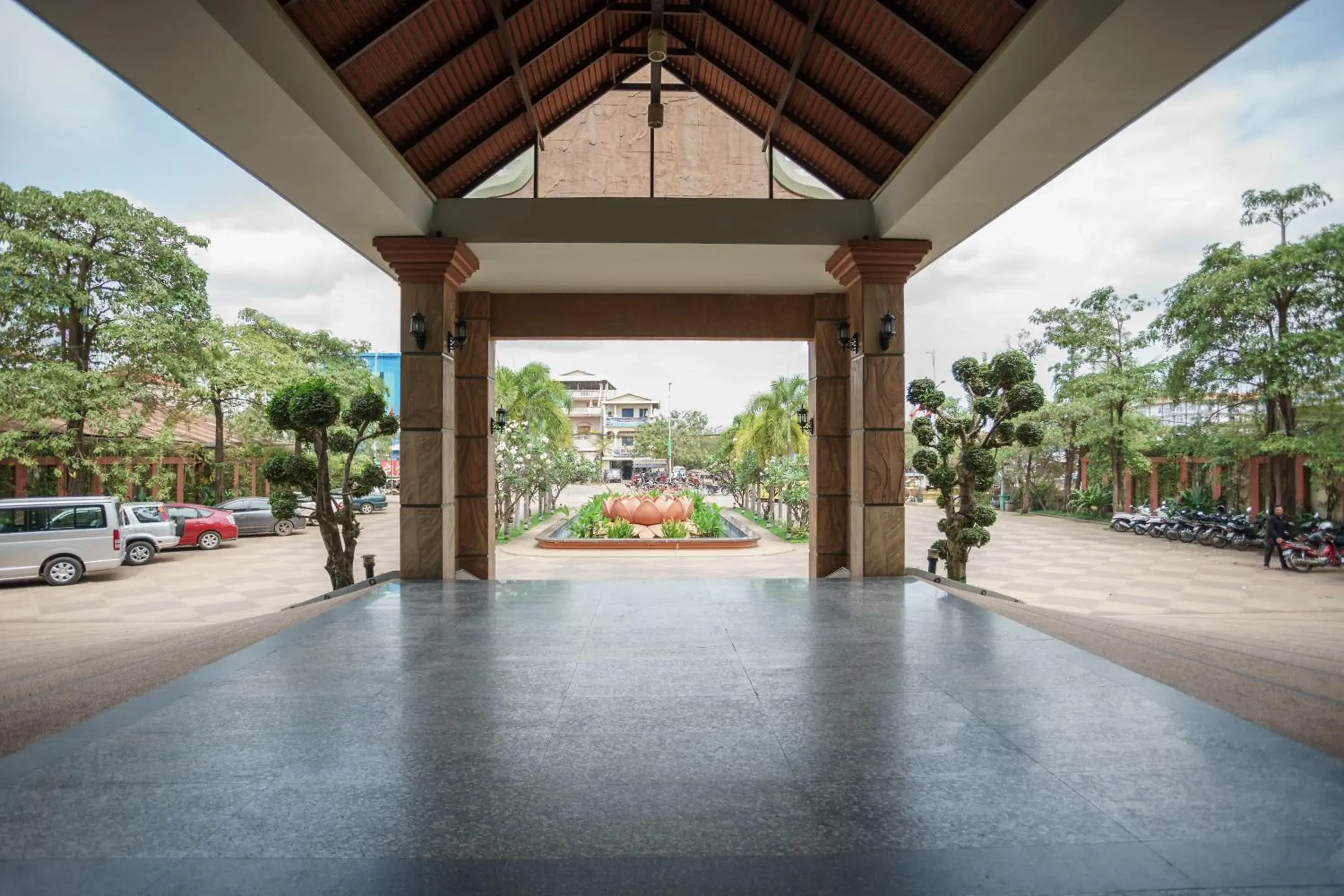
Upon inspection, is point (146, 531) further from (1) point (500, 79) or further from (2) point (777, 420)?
(2) point (777, 420)

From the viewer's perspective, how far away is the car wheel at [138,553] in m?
14.4

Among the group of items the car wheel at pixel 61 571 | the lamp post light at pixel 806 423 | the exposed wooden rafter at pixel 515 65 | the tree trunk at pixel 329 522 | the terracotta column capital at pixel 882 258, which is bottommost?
the car wheel at pixel 61 571

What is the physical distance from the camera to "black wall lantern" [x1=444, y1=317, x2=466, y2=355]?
7.66 metres

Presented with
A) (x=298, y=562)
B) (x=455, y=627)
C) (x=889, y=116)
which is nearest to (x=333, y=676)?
(x=455, y=627)

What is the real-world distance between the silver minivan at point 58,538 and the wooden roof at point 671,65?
919 cm

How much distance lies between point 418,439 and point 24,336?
11732mm

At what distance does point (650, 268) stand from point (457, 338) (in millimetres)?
2162

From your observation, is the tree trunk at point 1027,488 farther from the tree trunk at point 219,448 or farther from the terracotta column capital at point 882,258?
the tree trunk at point 219,448

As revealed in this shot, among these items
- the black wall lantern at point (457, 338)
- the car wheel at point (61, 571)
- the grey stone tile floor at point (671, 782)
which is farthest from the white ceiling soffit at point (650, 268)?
the car wheel at point (61, 571)

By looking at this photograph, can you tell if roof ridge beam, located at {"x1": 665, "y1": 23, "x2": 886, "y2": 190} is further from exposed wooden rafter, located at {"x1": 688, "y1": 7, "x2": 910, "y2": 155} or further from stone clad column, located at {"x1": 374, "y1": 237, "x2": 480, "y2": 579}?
stone clad column, located at {"x1": 374, "y1": 237, "x2": 480, "y2": 579}

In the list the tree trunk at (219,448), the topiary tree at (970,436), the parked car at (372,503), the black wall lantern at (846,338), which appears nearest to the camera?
the topiary tree at (970,436)

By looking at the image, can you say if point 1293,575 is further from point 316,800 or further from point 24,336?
point 24,336

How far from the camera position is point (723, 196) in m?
7.41

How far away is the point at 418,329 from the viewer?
7.45 m
